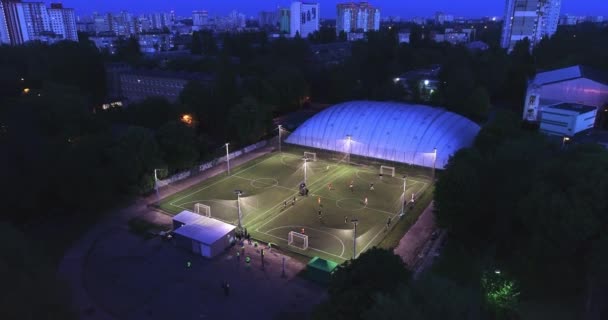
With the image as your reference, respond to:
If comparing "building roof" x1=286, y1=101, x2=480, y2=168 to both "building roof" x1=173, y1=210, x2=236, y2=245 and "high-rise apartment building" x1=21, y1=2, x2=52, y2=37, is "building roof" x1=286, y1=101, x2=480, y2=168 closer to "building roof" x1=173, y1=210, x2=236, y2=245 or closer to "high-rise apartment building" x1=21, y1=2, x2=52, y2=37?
"building roof" x1=173, y1=210, x2=236, y2=245

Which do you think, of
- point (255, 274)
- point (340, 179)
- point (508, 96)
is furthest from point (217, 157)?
point (508, 96)

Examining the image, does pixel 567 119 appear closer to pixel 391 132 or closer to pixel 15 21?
pixel 391 132

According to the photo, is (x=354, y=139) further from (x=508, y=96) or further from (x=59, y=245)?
(x=508, y=96)

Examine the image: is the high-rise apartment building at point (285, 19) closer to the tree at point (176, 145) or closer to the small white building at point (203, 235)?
the tree at point (176, 145)

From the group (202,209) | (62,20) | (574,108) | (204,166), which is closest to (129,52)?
(204,166)

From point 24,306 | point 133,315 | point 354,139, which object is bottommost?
point 133,315

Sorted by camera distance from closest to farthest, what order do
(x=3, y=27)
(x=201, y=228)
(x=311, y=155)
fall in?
(x=201, y=228), (x=311, y=155), (x=3, y=27)

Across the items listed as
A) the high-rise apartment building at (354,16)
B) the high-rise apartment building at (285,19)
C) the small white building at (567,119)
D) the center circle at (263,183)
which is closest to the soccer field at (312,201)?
the center circle at (263,183)
